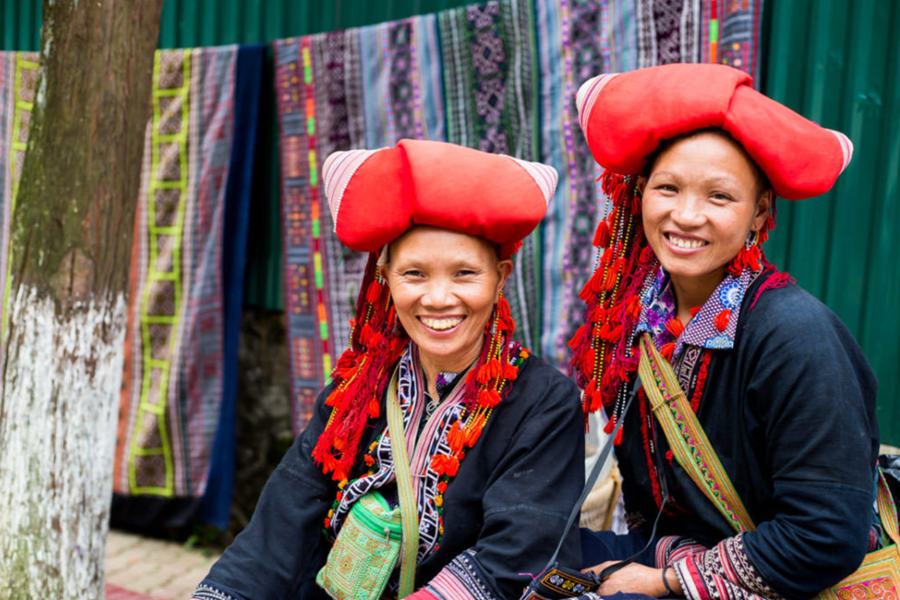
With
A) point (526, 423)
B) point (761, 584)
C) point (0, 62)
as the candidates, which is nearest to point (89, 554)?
point (526, 423)

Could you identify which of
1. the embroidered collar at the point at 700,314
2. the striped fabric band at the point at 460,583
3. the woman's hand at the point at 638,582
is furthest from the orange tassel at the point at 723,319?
the striped fabric band at the point at 460,583

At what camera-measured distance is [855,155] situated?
3.12 m

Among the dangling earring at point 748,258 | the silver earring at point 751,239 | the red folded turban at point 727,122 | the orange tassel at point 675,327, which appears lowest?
the orange tassel at point 675,327

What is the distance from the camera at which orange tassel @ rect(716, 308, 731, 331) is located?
2047 mm

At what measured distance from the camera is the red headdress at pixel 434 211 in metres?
2.04

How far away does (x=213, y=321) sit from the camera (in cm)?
461

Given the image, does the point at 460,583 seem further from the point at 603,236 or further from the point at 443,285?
the point at 603,236

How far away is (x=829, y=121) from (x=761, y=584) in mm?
1923

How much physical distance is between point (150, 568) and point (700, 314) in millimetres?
3629

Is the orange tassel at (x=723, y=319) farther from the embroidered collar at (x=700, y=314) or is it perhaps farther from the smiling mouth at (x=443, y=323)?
the smiling mouth at (x=443, y=323)

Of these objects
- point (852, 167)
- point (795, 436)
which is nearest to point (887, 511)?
point (795, 436)

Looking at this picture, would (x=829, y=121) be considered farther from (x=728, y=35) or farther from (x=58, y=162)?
(x=58, y=162)

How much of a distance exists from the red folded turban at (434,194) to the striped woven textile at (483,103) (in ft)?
4.50

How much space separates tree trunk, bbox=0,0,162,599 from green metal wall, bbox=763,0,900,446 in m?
2.39
